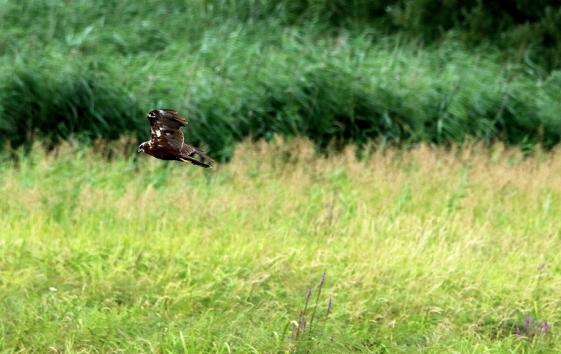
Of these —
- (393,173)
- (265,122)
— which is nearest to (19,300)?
(393,173)

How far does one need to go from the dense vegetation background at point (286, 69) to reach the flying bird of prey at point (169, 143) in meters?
5.92

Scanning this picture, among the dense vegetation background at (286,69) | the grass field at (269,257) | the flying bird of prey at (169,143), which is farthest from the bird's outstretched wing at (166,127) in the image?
the dense vegetation background at (286,69)

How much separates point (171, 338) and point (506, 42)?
294 inches

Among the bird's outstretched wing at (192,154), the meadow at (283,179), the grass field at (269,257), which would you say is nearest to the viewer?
the bird's outstretched wing at (192,154)

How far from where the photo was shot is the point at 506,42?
10594 millimetres

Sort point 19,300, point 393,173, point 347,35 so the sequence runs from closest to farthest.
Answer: point 19,300 → point 393,173 → point 347,35

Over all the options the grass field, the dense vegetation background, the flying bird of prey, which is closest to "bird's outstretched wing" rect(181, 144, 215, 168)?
the flying bird of prey

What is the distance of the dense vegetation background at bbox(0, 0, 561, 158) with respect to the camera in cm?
750

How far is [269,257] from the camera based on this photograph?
16.8 feet

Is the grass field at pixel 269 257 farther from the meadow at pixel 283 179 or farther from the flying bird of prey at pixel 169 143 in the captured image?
the flying bird of prey at pixel 169 143

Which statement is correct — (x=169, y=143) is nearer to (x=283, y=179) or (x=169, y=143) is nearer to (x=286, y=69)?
(x=283, y=179)

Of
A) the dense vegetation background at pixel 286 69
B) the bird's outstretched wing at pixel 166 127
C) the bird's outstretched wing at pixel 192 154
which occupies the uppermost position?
the bird's outstretched wing at pixel 166 127

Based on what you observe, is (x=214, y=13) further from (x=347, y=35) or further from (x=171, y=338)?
(x=171, y=338)

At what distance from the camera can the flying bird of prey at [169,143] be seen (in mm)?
1290
